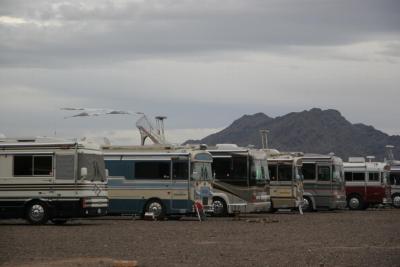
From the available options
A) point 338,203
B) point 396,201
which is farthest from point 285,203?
point 396,201

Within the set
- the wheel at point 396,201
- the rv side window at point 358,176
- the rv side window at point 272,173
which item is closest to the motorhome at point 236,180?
the rv side window at point 272,173

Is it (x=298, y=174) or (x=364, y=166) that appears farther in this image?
(x=364, y=166)

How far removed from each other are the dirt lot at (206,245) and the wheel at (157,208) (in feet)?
14.4

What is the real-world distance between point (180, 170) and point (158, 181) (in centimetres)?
87

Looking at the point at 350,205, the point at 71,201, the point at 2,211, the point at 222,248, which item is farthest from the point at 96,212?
the point at 350,205

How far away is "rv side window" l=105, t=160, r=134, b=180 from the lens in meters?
33.9

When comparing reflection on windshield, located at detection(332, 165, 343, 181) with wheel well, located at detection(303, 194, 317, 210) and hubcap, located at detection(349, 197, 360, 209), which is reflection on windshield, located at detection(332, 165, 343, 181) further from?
hubcap, located at detection(349, 197, 360, 209)

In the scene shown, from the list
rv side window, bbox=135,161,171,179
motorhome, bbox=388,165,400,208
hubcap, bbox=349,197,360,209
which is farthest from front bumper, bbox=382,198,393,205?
rv side window, bbox=135,161,171,179

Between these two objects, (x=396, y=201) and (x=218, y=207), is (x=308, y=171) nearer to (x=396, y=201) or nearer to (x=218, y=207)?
(x=218, y=207)

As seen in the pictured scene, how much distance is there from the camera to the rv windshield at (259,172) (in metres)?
36.8

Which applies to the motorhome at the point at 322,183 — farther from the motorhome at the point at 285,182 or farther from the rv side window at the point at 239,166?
the rv side window at the point at 239,166

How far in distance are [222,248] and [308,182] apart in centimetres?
2585

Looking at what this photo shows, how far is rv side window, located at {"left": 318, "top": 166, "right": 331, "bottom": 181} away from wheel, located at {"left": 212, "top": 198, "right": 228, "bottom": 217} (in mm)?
9956

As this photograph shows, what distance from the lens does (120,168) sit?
34094 mm
